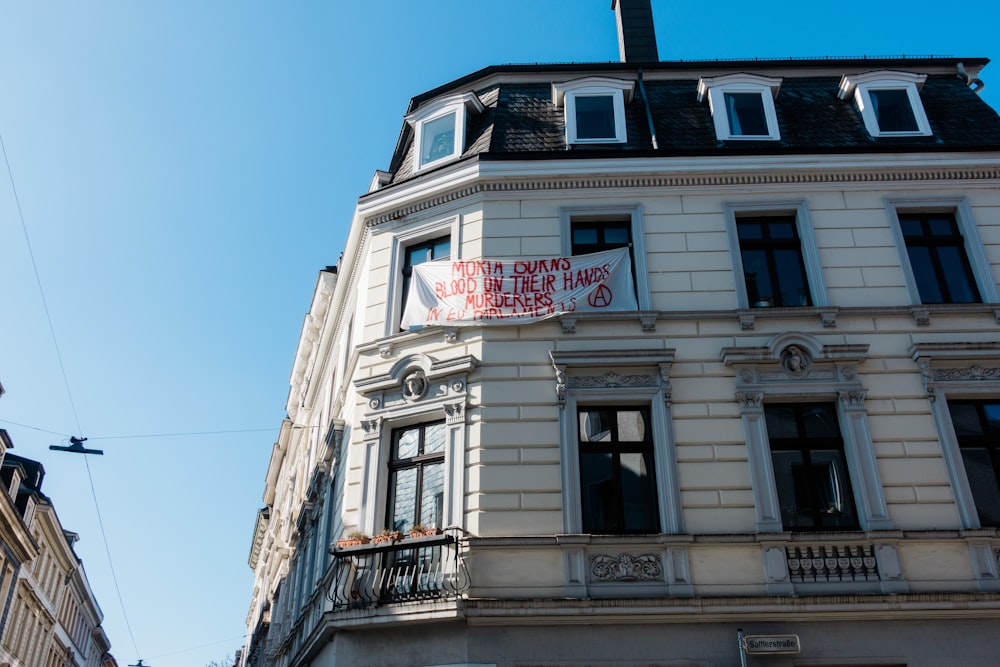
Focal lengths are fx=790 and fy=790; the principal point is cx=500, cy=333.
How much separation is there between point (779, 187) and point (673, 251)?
2.78 meters

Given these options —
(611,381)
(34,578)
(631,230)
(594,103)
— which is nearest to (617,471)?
(611,381)

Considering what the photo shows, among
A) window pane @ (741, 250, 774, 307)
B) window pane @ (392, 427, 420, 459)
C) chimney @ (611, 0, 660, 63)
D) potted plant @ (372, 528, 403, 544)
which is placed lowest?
potted plant @ (372, 528, 403, 544)

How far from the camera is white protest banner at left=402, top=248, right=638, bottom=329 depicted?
14844 millimetres

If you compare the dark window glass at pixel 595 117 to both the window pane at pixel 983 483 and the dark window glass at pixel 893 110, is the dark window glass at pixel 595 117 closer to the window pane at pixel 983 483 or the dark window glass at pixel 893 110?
the dark window glass at pixel 893 110

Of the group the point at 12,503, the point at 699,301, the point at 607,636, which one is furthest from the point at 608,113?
the point at 12,503

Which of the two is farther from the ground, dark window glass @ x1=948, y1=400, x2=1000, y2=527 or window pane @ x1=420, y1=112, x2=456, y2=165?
window pane @ x1=420, y1=112, x2=456, y2=165

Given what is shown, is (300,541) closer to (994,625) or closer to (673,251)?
(673,251)

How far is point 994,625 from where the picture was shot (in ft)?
39.1

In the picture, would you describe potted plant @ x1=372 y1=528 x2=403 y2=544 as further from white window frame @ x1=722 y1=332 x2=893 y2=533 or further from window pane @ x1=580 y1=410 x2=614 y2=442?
white window frame @ x1=722 y1=332 x2=893 y2=533

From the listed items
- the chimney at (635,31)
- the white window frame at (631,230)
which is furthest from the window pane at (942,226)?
the chimney at (635,31)

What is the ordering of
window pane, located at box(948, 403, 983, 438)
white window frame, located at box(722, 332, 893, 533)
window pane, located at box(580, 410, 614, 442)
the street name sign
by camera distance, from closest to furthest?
the street name sign, white window frame, located at box(722, 332, 893, 533), window pane, located at box(948, 403, 983, 438), window pane, located at box(580, 410, 614, 442)

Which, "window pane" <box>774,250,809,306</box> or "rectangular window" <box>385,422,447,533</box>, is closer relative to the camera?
"rectangular window" <box>385,422,447,533</box>

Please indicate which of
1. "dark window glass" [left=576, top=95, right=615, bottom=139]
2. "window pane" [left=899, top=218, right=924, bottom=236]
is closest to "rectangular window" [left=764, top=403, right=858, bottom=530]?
"window pane" [left=899, top=218, right=924, bottom=236]

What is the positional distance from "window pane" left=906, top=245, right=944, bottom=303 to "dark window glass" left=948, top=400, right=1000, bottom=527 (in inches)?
91.5
